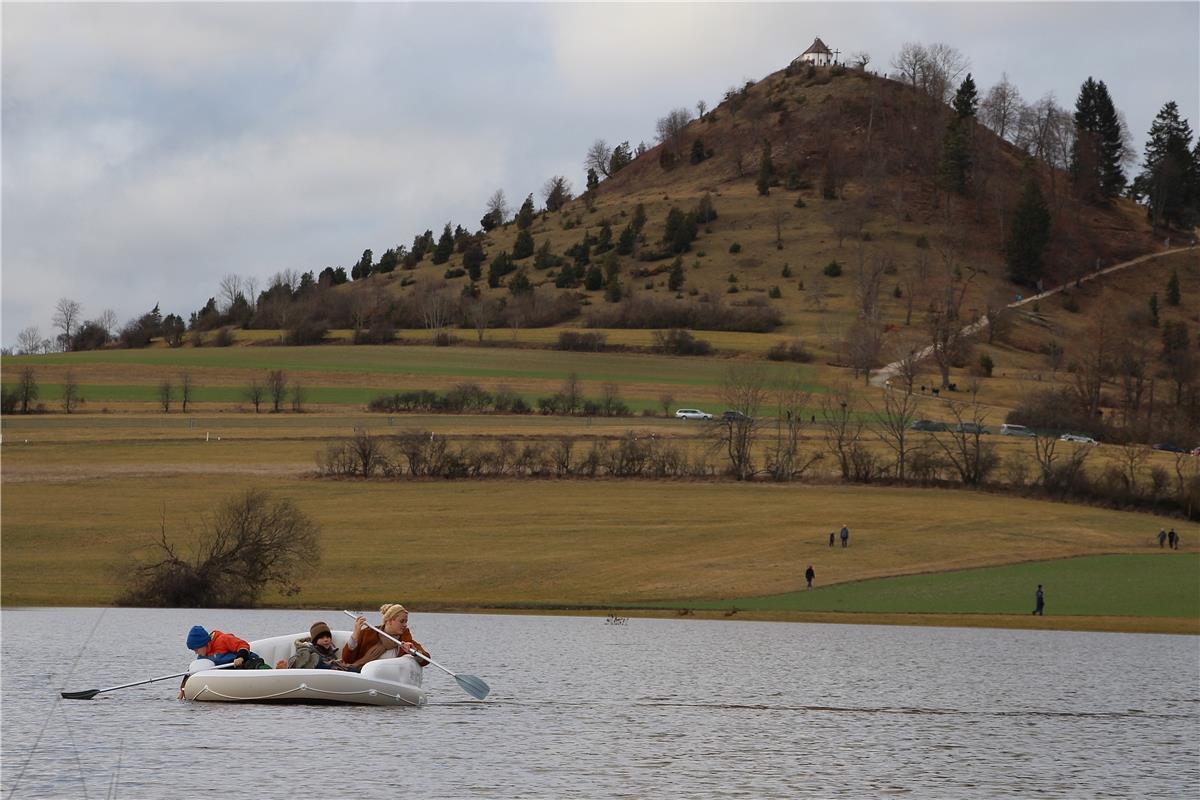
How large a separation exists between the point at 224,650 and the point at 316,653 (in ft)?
7.72

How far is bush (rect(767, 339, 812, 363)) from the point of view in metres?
178

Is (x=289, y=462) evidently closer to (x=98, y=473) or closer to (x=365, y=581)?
(x=98, y=473)

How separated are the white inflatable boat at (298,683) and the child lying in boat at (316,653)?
37 cm

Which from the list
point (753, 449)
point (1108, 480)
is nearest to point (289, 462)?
point (753, 449)

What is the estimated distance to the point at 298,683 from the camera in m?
33.9

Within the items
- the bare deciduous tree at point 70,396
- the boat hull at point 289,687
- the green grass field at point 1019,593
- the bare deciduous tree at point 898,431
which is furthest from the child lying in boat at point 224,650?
the bare deciduous tree at point 70,396

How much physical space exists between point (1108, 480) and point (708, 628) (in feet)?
166

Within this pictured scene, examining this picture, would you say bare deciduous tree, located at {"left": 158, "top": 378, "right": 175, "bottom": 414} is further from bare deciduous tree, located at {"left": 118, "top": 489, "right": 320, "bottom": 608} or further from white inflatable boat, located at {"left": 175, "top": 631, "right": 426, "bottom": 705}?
white inflatable boat, located at {"left": 175, "top": 631, "right": 426, "bottom": 705}

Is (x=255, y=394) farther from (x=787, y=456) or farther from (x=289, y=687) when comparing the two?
(x=289, y=687)

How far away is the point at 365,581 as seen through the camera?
235 ft

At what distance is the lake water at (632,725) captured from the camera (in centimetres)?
2916

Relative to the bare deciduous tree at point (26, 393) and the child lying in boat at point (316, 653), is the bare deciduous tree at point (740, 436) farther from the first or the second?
the child lying in boat at point (316, 653)

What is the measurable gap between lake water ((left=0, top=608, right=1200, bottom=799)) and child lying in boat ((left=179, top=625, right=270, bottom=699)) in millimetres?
1377

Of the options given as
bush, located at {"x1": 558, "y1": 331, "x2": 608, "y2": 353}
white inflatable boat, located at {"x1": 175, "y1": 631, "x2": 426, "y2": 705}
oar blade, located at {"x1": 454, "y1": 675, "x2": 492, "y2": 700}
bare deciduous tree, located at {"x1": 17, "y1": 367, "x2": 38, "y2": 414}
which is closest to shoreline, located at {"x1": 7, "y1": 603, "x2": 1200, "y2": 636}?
oar blade, located at {"x1": 454, "y1": 675, "x2": 492, "y2": 700}
